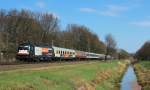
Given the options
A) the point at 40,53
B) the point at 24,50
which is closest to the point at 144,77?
the point at 40,53

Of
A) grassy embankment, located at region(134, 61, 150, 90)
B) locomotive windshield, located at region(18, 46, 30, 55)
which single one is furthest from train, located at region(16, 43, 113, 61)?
grassy embankment, located at region(134, 61, 150, 90)

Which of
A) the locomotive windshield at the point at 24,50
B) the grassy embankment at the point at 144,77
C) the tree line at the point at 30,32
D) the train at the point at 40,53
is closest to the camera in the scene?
the grassy embankment at the point at 144,77

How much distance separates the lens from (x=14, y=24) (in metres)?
109

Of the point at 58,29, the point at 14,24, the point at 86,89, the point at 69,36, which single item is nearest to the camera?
the point at 86,89

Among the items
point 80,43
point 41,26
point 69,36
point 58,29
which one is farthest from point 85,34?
point 41,26

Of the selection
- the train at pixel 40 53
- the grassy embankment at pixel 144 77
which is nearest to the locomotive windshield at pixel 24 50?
the train at pixel 40 53

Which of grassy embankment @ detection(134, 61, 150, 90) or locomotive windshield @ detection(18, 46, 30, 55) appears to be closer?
grassy embankment @ detection(134, 61, 150, 90)

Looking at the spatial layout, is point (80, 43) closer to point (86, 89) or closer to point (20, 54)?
point (20, 54)

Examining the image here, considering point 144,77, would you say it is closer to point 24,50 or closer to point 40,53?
point 40,53

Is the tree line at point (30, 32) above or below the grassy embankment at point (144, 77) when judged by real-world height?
above

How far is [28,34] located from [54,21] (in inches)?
1216

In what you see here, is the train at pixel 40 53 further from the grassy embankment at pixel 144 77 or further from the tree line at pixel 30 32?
the grassy embankment at pixel 144 77

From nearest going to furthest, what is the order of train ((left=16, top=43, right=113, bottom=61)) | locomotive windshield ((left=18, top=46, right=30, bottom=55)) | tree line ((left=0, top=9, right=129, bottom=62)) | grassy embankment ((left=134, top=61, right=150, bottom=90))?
grassy embankment ((left=134, top=61, right=150, bottom=90)) → locomotive windshield ((left=18, top=46, right=30, bottom=55)) → train ((left=16, top=43, right=113, bottom=61)) → tree line ((left=0, top=9, right=129, bottom=62))

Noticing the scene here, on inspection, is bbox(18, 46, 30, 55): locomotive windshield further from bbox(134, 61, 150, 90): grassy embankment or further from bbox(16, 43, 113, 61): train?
bbox(134, 61, 150, 90): grassy embankment
